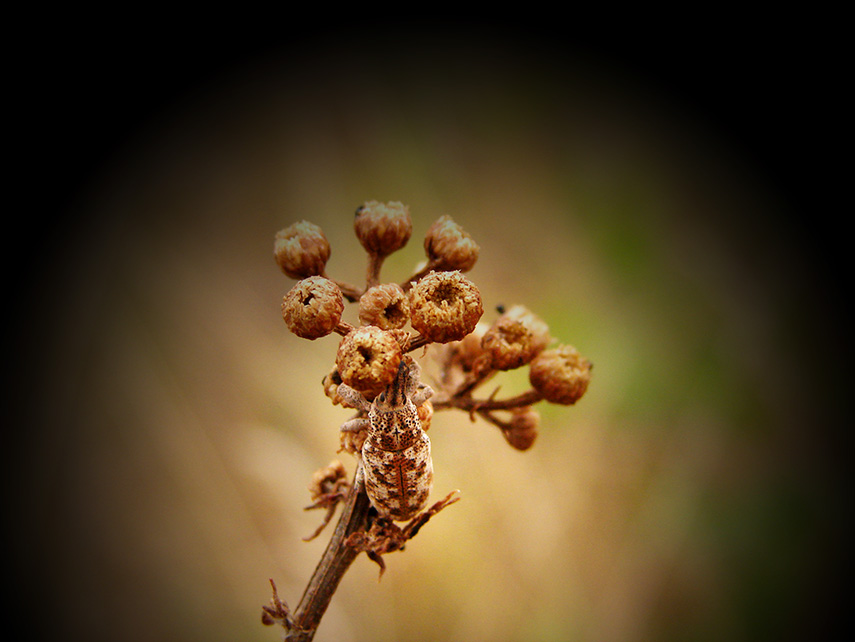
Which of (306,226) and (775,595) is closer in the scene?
(306,226)

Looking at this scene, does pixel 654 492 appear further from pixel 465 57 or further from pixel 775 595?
pixel 465 57

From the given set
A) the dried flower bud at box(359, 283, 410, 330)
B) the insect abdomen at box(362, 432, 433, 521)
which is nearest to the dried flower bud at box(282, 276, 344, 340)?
the dried flower bud at box(359, 283, 410, 330)

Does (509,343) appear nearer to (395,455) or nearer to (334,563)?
(395,455)

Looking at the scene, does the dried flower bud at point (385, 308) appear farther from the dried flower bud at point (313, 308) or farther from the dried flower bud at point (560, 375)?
the dried flower bud at point (560, 375)

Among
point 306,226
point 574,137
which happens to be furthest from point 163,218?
point 574,137

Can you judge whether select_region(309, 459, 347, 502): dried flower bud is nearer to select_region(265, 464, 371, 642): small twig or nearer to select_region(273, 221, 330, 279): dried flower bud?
select_region(265, 464, 371, 642): small twig
